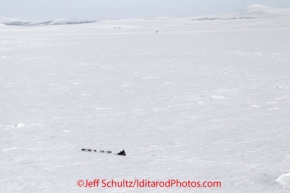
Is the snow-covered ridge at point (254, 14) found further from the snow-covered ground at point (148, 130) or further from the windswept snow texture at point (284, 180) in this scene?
the windswept snow texture at point (284, 180)

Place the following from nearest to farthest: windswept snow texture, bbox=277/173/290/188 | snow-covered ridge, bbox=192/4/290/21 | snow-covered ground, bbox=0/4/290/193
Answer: windswept snow texture, bbox=277/173/290/188
snow-covered ground, bbox=0/4/290/193
snow-covered ridge, bbox=192/4/290/21

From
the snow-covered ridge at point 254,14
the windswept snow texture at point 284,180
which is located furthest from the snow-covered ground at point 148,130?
the snow-covered ridge at point 254,14

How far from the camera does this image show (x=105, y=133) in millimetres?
5230

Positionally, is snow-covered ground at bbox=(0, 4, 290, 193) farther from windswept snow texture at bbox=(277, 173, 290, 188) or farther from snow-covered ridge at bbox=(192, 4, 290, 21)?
snow-covered ridge at bbox=(192, 4, 290, 21)

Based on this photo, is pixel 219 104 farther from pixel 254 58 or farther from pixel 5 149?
pixel 254 58

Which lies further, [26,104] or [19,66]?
[19,66]

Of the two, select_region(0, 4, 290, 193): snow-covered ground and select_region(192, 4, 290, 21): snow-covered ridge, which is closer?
select_region(0, 4, 290, 193): snow-covered ground

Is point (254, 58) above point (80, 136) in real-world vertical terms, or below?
above

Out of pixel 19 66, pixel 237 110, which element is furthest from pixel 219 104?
pixel 19 66

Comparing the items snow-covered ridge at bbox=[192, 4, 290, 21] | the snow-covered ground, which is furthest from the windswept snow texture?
snow-covered ridge at bbox=[192, 4, 290, 21]

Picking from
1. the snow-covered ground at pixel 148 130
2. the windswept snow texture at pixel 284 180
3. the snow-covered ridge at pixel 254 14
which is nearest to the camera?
the windswept snow texture at pixel 284 180

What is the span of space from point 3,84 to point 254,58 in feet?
29.2

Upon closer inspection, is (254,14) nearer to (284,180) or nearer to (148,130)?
(148,130)

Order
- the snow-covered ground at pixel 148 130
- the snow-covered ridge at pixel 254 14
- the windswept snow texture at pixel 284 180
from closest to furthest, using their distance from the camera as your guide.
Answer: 1. the windswept snow texture at pixel 284 180
2. the snow-covered ground at pixel 148 130
3. the snow-covered ridge at pixel 254 14
